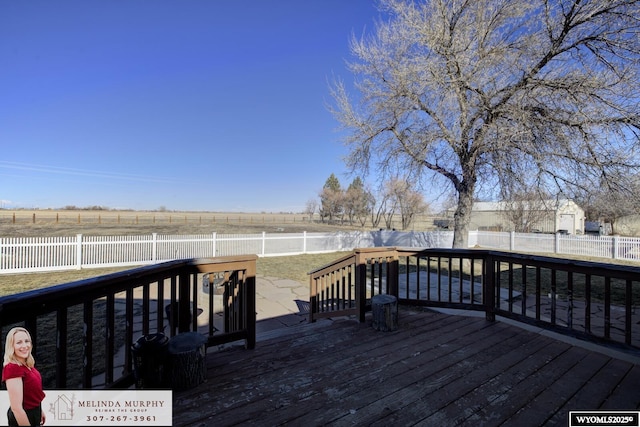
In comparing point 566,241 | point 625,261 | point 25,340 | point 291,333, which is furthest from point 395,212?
point 25,340

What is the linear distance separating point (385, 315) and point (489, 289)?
1.40 metres

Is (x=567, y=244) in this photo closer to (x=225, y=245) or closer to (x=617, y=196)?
(x=617, y=196)

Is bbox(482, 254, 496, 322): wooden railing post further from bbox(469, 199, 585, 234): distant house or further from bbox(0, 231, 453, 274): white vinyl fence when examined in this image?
bbox(0, 231, 453, 274): white vinyl fence

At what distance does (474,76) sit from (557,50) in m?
1.78

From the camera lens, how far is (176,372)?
203 centimetres

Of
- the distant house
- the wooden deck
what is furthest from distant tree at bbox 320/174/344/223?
the wooden deck

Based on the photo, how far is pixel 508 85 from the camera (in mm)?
7672

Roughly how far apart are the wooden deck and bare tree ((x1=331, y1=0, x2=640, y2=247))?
599 cm

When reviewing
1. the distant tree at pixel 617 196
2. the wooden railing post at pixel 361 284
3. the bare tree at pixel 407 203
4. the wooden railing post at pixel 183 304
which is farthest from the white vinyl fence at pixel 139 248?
the bare tree at pixel 407 203

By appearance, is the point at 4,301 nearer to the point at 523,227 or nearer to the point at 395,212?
the point at 523,227

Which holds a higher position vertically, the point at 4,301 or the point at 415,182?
the point at 415,182

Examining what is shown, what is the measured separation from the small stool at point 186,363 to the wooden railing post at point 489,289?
324 cm

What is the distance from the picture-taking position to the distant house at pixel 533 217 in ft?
33.0

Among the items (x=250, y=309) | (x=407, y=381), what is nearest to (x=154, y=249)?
(x=250, y=309)
